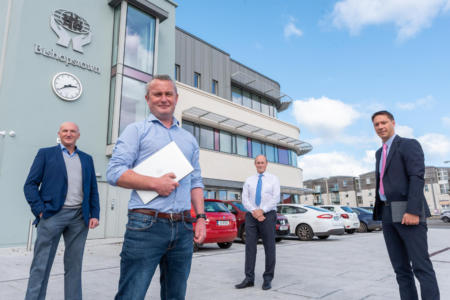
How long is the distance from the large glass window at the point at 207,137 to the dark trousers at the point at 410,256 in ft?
53.8

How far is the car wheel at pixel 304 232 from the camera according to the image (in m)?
12.0

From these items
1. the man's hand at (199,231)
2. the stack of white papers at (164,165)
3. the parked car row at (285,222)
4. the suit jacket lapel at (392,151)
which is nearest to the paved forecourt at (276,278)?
the parked car row at (285,222)

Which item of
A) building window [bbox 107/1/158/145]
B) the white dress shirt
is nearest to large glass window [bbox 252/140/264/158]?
building window [bbox 107/1/158/145]

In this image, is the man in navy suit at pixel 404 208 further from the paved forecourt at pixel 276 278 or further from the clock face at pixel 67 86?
the clock face at pixel 67 86

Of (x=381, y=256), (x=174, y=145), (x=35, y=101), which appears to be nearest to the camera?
(x=174, y=145)

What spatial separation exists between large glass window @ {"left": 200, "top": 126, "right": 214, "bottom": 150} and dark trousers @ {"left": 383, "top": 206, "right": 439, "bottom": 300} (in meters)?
16.4

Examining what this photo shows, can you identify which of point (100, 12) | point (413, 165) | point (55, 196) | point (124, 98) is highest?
point (100, 12)

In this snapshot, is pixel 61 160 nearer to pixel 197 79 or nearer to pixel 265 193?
pixel 265 193

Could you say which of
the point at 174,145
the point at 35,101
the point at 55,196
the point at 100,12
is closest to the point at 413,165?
the point at 174,145

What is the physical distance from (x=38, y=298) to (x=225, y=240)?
6323mm

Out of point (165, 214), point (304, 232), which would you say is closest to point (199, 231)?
point (165, 214)

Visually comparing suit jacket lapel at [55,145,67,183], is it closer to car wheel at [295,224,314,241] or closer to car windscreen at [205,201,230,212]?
car windscreen at [205,201,230,212]

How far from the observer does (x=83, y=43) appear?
12422 mm

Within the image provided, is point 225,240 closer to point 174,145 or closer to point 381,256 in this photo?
point 381,256
